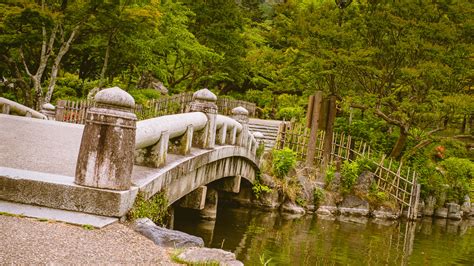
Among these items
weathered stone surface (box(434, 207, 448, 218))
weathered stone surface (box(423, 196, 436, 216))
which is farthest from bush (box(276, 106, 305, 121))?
weathered stone surface (box(434, 207, 448, 218))

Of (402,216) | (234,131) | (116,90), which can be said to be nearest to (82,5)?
(234,131)

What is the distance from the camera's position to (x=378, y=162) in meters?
19.8

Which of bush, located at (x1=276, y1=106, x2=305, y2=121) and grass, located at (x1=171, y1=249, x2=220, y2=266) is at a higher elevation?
bush, located at (x1=276, y1=106, x2=305, y2=121)

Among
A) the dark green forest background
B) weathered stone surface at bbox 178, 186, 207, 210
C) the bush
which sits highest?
the dark green forest background

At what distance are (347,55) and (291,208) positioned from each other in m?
5.97

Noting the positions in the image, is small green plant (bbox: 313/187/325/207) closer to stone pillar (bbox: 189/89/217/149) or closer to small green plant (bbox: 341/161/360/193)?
small green plant (bbox: 341/161/360/193)

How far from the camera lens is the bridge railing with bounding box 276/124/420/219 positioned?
61.6ft

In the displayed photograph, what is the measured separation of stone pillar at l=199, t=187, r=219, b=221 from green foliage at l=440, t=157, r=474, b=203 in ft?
40.4

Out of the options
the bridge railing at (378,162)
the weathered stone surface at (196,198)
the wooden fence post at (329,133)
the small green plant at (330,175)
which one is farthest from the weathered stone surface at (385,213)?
the weathered stone surface at (196,198)

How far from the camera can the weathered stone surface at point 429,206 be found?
2028 cm

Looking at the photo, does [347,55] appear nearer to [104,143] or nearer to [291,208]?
[291,208]

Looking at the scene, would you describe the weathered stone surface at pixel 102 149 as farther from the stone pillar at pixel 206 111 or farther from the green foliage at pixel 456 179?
the green foliage at pixel 456 179

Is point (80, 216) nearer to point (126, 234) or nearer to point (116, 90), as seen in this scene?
point (126, 234)

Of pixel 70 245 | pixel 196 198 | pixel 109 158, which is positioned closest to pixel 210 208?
pixel 196 198
